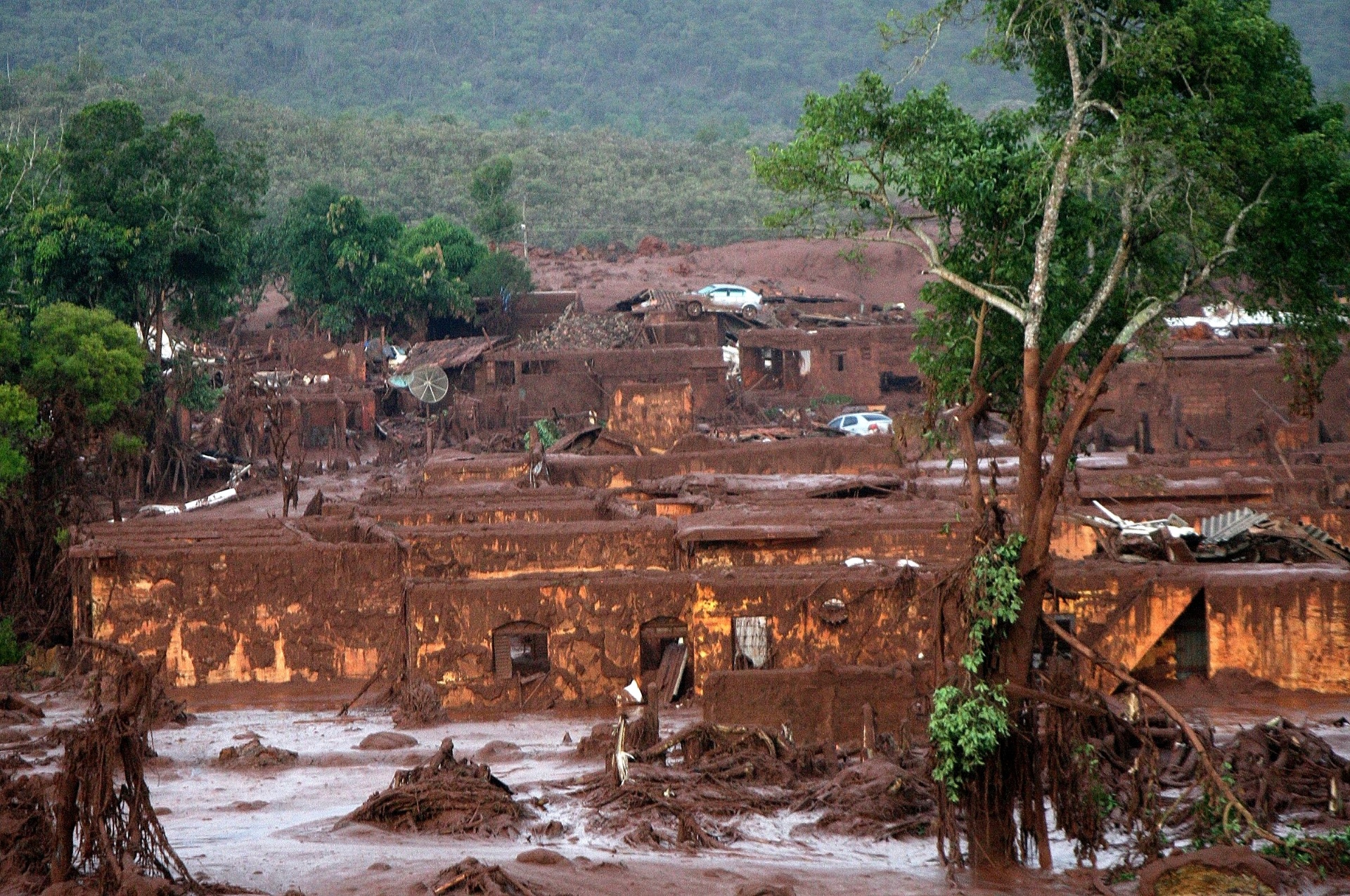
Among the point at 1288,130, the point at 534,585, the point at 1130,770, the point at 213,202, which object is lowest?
the point at 1130,770

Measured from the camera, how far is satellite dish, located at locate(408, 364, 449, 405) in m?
40.1

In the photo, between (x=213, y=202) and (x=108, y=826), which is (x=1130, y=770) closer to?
(x=108, y=826)

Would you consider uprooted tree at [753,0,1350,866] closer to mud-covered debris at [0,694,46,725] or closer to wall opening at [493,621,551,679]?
wall opening at [493,621,551,679]

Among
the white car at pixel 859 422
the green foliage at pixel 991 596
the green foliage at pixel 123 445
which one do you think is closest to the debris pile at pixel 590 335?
the white car at pixel 859 422

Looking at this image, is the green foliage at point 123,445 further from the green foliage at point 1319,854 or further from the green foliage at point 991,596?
the green foliage at point 1319,854

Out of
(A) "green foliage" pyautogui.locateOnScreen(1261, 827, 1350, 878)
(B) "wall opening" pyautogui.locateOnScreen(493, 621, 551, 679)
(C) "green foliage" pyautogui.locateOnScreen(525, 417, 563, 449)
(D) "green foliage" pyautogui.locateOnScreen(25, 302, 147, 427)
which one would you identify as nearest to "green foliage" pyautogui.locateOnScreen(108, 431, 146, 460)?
(D) "green foliage" pyautogui.locateOnScreen(25, 302, 147, 427)

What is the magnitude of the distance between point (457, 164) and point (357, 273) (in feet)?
124

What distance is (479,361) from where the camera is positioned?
137 feet

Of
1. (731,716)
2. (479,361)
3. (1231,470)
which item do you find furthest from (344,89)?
(731,716)

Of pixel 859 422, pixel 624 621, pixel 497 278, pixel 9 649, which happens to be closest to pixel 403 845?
pixel 624 621

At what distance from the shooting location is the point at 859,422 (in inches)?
1421

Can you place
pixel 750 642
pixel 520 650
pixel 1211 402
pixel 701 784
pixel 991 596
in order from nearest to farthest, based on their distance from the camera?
1. pixel 991 596
2. pixel 701 784
3. pixel 750 642
4. pixel 520 650
5. pixel 1211 402

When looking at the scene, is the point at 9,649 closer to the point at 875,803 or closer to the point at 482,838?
the point at 482,838

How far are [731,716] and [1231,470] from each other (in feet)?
44.0
